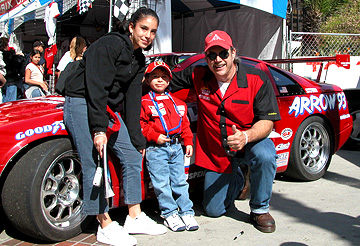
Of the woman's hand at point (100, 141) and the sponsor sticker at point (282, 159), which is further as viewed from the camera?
the sponsor sticker at point (282, 159)

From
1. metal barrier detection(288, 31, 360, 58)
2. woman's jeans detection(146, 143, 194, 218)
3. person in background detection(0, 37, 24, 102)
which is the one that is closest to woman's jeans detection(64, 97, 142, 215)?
woman's jeans detection(146, 143, 194, 218)

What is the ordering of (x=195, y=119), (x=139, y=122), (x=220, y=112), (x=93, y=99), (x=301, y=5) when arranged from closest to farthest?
1. (x=93, y=99)
2. (x=139, y=122)
3. (x=220, y=112)
4. (x=195, y=119)
5. (x=301, y=5)

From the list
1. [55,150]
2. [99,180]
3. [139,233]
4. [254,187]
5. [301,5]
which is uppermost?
[301,5]

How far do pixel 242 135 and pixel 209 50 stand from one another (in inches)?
30.7

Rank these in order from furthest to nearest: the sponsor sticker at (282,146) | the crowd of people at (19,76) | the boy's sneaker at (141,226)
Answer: the crowd of people at (19,76)
the sponsor sticker at (282,146)
the boy's sneaker at (141,226)

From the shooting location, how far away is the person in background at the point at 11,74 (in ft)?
20.8

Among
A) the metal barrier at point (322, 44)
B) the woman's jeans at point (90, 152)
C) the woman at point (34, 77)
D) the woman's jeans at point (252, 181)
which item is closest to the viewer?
the woman's jeans at point (90, 152)

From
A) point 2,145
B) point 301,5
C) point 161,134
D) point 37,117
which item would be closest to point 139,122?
point 161,134

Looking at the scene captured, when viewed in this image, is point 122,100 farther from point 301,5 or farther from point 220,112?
point 301,5

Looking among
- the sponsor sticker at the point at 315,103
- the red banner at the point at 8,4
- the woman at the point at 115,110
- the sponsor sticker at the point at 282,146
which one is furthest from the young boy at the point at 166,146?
the red banner at the point at 8,4

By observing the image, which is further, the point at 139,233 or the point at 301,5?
the point at 301,5

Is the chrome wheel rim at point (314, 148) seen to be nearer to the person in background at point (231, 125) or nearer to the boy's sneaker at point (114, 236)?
the person in background at point (231, 125)

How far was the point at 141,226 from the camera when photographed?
2873mm

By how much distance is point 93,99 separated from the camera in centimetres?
246
